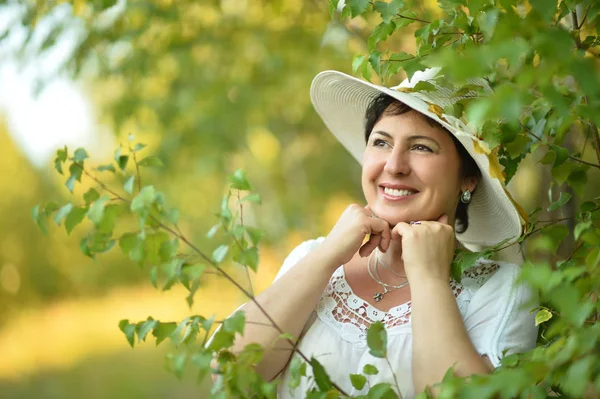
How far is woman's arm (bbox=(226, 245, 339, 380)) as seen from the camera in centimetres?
215

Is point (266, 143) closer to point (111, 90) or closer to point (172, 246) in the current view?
point (111, 90)

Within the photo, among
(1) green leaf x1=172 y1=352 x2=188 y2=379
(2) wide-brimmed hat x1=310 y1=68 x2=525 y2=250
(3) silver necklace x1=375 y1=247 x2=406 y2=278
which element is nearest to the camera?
A: (1) green leaf x1=172 y1=352 x2=188 y2=379

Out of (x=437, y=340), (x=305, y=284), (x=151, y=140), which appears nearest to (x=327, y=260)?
(x=305, y=284)

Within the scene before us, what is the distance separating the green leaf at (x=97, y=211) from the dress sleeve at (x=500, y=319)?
1.12 metres

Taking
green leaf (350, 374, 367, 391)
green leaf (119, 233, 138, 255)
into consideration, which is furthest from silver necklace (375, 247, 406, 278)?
green leaf (119, 233, 138, 255)

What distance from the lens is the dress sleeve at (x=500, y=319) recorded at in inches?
80.3

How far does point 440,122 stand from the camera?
214cm

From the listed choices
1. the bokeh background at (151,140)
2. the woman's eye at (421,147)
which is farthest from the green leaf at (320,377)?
the woman's eye at (421,147)

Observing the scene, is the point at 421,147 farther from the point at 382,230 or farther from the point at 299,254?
the point at 299,254

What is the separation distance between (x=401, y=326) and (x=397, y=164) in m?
0.48

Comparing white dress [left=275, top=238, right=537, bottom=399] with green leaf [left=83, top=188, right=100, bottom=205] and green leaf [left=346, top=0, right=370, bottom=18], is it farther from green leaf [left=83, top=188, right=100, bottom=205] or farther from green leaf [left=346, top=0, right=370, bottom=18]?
green leaf [left=346, top=0, right=370, bottom=18]

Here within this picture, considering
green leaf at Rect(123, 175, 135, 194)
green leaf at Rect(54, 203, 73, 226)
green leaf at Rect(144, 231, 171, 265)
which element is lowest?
green leaf at Rect(144, 231, 171, 265)

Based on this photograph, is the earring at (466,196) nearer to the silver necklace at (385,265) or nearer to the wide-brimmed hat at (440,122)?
the wide-brimmed hat at (440,122)

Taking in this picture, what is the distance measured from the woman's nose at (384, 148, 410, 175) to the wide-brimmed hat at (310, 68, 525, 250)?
0.15 metres
